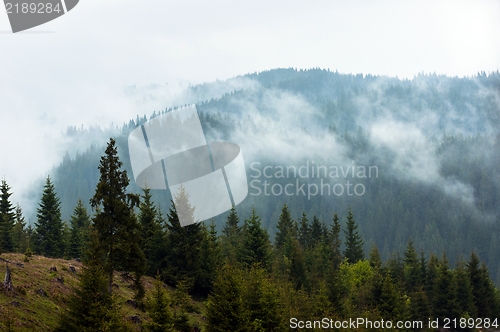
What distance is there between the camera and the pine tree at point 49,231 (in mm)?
69812

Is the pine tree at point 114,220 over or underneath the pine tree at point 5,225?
over

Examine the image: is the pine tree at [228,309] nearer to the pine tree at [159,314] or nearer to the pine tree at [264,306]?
the pine tree at [264,306]

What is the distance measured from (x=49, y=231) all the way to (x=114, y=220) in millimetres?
40914

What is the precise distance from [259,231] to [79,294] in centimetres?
3604

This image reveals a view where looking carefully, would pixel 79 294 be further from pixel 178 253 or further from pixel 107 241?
pixel 178 253

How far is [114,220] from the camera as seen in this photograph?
115 ft

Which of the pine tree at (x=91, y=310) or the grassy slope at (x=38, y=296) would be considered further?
the grassy slope at (x=38, y=296)

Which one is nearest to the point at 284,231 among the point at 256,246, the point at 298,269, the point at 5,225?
the point at 256,246

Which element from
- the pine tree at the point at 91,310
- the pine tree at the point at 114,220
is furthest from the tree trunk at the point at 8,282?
the pine tree at the point at 91,310

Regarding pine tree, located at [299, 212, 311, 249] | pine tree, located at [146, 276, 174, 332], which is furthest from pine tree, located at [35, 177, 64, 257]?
pine tree, located at [299, 212, 311, 249]

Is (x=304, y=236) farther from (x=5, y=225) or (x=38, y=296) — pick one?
(x=38, y=296)

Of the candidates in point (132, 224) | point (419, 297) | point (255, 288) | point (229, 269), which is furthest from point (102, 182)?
point (419, 297)

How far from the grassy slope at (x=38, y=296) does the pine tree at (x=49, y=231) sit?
28333 mm

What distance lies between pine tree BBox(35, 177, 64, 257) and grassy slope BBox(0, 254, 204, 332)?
28.3m
